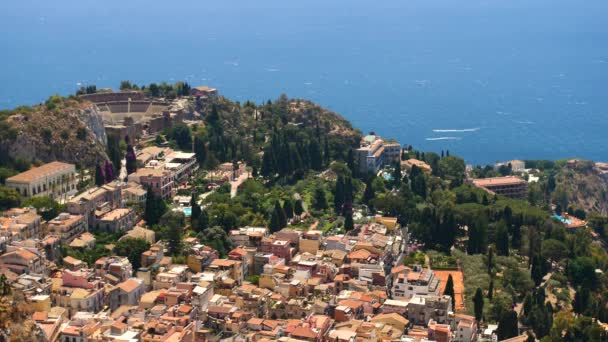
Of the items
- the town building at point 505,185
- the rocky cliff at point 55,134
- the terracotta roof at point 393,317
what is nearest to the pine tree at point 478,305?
the terracotta roof at point 393,317

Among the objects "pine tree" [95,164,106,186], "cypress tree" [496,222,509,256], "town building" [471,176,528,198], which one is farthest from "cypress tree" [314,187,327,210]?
"town building" [471,176,528,198]

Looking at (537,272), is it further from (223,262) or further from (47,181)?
(47,181)

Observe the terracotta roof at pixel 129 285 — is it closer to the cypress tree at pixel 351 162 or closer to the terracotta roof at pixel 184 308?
the terracotta roof at pixel 184 308

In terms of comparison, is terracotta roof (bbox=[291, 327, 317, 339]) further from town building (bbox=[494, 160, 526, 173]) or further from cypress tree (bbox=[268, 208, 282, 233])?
town building (bbox=[494, 160, 526, 173])

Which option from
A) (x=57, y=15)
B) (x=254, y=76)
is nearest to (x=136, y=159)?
(x=254, y=76)

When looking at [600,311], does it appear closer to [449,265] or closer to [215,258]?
[449,265]

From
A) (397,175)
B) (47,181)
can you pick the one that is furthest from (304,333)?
(397,175)

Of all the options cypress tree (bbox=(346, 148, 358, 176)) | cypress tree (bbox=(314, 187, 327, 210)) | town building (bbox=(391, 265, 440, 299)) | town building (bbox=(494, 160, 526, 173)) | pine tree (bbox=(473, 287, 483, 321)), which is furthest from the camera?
town building (bbox=(494, 160, 526, 173))
